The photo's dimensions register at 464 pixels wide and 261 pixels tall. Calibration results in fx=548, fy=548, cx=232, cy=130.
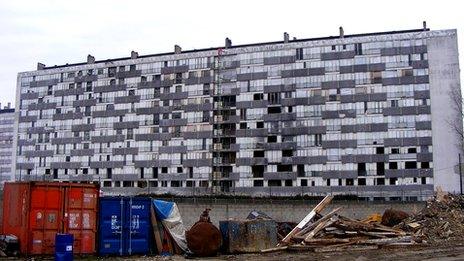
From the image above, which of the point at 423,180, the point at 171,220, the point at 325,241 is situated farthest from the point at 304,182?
the point at 171,220

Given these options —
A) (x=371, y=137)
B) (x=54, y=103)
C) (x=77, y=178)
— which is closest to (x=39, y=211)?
(x=371, y=137)

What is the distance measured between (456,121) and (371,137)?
13237mm

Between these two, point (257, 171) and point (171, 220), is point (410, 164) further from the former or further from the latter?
point (171, 220)

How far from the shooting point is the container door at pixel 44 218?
20.5 metres

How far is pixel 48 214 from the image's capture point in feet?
68.6

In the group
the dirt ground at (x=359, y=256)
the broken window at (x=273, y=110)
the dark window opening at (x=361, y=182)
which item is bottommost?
the dirt ground at (x=359, y=256)

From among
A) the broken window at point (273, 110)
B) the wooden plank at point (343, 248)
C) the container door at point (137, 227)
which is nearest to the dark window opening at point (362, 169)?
the broken window at point (273, 110)

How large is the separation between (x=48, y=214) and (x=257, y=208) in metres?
20.3

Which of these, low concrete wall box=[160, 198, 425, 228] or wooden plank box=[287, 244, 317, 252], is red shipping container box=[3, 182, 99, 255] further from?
low concrete wall box=[160, 198, 425, 228]

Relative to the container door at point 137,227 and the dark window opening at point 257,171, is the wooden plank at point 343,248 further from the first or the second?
the dark window opening at point 257,171

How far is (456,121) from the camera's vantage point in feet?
283

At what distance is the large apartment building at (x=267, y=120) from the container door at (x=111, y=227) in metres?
68.1

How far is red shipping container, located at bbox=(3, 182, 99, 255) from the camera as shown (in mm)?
20484

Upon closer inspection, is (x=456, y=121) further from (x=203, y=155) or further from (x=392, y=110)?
(x=203, y=155)
